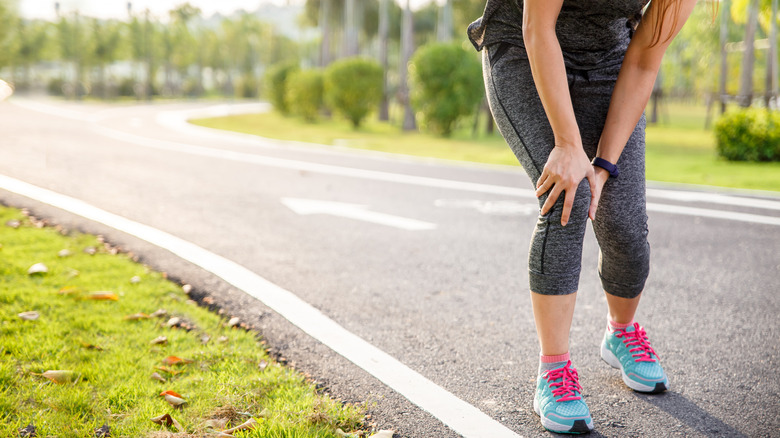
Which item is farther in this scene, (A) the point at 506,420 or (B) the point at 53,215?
(B) the point at 53,215

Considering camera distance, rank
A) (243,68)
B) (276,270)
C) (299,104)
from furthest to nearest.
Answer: (243,68)
(299,104)
(276,270)

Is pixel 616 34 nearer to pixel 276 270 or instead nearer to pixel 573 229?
pixel 573 229

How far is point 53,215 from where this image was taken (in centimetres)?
573

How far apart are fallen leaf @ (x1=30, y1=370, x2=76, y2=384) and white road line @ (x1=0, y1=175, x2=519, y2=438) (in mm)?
1045

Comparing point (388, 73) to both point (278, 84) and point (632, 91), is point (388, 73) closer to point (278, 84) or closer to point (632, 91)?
point (278, 84)

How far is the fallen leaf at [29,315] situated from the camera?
300cm

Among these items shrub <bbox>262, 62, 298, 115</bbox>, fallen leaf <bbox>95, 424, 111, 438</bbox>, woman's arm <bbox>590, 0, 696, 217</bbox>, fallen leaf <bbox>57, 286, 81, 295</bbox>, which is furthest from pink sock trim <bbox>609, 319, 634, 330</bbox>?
shrub <bbox>262, 62, 298, 115</bbox>

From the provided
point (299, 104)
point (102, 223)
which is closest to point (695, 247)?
point (102, 223)

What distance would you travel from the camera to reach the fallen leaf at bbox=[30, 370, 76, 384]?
2391 millimetres

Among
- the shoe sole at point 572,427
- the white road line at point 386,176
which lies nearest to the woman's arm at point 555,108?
the shoe sole at point 572,427

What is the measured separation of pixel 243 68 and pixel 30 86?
4160 centimetres

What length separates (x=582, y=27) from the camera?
2.13 metres

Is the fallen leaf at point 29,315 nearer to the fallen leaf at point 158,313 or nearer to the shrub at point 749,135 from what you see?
the fallen leaf at point 158,313

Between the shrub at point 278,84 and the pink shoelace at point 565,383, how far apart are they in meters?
30.6
